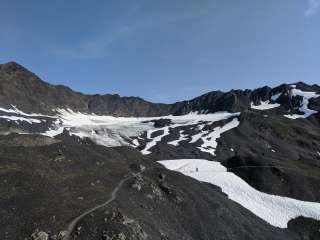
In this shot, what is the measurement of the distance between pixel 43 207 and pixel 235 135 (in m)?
134

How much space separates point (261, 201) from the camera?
80.5 m

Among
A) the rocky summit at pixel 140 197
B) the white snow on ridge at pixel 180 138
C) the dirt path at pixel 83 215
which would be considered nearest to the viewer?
the dirt path at pixel 83 215

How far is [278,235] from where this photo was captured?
2648 inches

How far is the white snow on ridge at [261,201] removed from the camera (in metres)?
75.2

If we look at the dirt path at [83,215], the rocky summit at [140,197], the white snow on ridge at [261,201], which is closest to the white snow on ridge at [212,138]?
the rocky summit at [140,197]

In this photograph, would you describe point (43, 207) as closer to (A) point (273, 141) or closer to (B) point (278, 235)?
(B) point (278, 235)

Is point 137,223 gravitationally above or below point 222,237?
above

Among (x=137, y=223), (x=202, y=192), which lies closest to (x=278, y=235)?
(x=202, y=192)

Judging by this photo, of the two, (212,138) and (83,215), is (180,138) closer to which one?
(212,138)

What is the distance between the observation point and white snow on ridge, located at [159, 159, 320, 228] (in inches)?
2963

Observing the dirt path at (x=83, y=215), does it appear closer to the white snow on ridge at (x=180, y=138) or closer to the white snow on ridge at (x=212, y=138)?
the white snow on ridge at (x=212, y=138)

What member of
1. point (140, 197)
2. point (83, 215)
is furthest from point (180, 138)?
point (83, 215)

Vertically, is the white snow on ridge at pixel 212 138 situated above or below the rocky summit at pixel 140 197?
above

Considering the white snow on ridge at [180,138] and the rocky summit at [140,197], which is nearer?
the rocky summit at [140,197]
